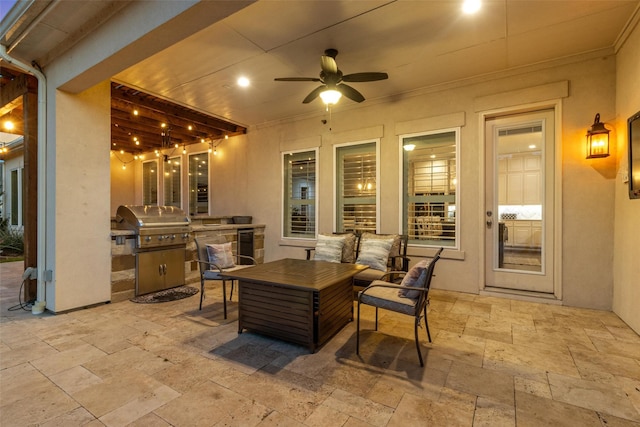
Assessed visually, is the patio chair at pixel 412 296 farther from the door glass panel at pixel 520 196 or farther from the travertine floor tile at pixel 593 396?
the door glass panel at pixel 520 196

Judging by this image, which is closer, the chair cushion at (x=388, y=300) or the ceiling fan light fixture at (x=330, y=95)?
the chair cushion at (x=388, y=300)

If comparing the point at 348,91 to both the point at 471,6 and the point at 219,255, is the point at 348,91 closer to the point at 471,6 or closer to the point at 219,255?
the point at 471,6

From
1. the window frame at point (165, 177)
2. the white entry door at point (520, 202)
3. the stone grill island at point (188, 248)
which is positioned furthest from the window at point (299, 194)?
the window frame at point (165, 177)

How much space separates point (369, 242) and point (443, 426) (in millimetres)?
2563

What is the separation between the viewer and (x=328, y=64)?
9.71 ft

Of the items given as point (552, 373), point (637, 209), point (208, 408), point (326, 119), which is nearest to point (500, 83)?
point (637, 209)

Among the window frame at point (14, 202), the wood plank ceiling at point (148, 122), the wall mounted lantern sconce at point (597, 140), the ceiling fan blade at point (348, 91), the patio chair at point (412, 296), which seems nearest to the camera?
the patio chair at point (412, 296)

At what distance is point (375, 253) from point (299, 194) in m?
2.45

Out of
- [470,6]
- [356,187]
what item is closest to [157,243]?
[356,187]

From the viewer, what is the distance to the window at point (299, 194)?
570cm

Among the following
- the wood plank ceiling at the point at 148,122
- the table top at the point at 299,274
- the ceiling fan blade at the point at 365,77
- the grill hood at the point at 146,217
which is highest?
the wood plank ceiling at the point at 148,122

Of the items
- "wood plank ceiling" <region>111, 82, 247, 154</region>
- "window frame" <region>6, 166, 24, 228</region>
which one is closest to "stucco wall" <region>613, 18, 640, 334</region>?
"wood plank ceiling" <region>111, 82, 247, 154</region>

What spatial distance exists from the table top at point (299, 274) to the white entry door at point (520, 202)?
89.5 inches

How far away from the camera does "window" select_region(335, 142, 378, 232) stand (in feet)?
16.6
